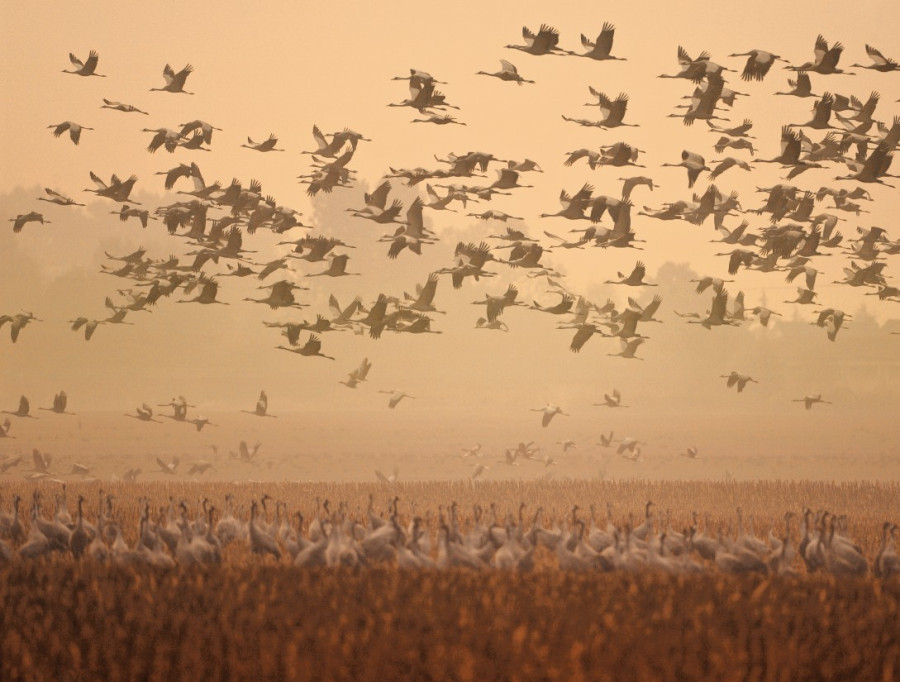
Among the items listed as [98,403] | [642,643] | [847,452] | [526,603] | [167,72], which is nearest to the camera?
[642,643]

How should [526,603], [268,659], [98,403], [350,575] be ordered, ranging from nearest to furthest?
[268,659] → [526,603] → [350,575] → [98,403]

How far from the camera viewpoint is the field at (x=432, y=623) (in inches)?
599

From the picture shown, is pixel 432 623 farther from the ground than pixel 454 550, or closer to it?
closer to it

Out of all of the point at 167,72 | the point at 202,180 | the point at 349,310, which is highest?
the point at 167,72

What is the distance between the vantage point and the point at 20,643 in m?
16.0

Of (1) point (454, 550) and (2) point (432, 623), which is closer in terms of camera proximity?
(2) point (432, 623)

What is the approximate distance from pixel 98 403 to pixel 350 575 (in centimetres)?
9467

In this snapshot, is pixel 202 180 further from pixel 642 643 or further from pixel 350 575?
pixel 642 643

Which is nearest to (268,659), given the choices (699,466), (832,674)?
(832,674)

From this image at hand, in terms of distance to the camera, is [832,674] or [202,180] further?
[202,180]

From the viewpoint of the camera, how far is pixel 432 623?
55.2 ft

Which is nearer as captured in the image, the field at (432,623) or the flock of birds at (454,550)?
the field at (432,623)

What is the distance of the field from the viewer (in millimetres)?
15211

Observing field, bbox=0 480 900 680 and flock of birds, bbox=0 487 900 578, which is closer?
field, bbox=0 480 900 680
